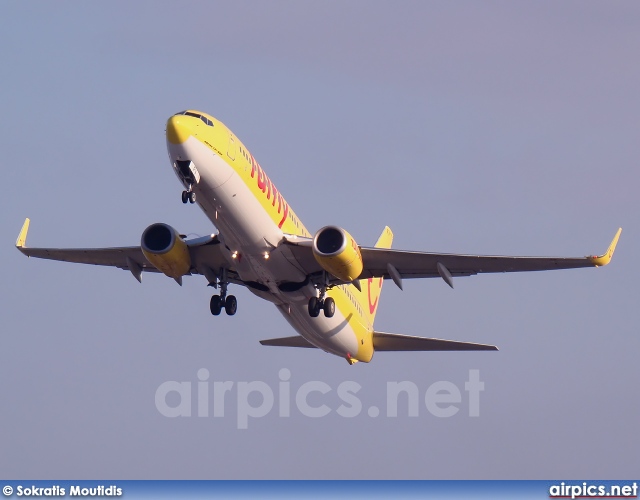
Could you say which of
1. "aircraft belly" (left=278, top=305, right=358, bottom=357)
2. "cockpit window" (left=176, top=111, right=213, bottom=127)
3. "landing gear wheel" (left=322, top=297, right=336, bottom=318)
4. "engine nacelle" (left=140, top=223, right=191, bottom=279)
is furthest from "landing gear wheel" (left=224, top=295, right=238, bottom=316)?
"cockpit window" (left=176, top=111, right=213, bottom=127)

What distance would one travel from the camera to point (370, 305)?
53.8m

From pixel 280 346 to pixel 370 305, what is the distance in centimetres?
472

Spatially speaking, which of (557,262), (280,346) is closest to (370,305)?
(280,346)

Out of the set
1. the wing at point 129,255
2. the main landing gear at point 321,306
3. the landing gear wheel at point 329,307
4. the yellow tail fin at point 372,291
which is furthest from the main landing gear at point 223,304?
the yellow tail fin at point 372,291

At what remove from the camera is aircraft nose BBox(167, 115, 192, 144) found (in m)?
36.8

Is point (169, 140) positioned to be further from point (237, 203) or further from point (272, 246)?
point (272, 246)

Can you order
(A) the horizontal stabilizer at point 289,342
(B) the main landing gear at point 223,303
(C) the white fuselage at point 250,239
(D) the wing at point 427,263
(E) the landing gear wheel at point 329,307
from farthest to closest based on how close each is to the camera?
(A) the horizontal stabilizer at point 289,342 < (B) the main landing gear at point 223,303 < (E) the landing gear wheel at point 329,307 < (D) the wing at point 427,263 < (C) the white fuselage at point 250,239

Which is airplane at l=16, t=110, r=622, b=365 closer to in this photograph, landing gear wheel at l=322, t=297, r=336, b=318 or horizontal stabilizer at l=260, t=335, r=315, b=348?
Result: landing gear wheel at l=322, t=297, r=336, b=318

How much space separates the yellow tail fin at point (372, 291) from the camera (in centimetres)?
5241

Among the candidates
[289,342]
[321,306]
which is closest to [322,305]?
[321,306]

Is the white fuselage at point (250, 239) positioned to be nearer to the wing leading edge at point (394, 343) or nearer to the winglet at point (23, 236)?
the wing leading edge at point (394, 343)

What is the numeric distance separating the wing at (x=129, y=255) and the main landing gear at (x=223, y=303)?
78cm

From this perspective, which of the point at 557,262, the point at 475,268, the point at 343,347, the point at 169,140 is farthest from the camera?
the point at 343,347

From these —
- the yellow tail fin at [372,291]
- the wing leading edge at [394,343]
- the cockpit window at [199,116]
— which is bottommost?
the cockpit window at [199,116]
